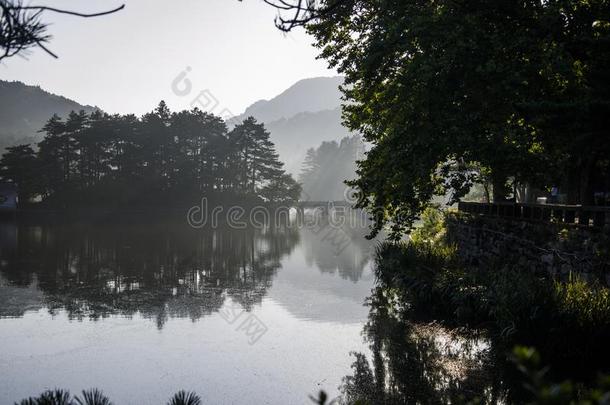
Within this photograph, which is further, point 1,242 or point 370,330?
point 1,242

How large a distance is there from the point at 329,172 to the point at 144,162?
227 ft

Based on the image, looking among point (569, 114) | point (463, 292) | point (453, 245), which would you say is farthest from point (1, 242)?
point (569, 114)

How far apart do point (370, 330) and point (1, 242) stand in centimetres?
3352

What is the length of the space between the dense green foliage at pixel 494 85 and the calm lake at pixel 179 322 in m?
5.91

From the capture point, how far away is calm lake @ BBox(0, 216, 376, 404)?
1073 centimetres

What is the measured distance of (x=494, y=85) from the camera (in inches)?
546

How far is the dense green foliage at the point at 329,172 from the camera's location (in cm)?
13276

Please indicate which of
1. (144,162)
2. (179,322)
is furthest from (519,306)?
(144,162)

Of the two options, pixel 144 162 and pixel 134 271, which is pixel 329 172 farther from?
pixel 134 271

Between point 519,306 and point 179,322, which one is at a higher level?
point 519,306

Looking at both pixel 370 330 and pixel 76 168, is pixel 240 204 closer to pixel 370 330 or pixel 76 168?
pixel 76 168

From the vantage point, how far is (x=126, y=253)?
105ft

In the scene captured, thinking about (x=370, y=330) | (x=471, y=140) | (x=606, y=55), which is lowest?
(x=370, y=330)

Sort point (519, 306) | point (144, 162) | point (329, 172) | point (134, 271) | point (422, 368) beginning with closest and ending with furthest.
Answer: point (422, 368) < point (519, 306) < point (134, 271) < point (144, 162) < point (329, 172)
